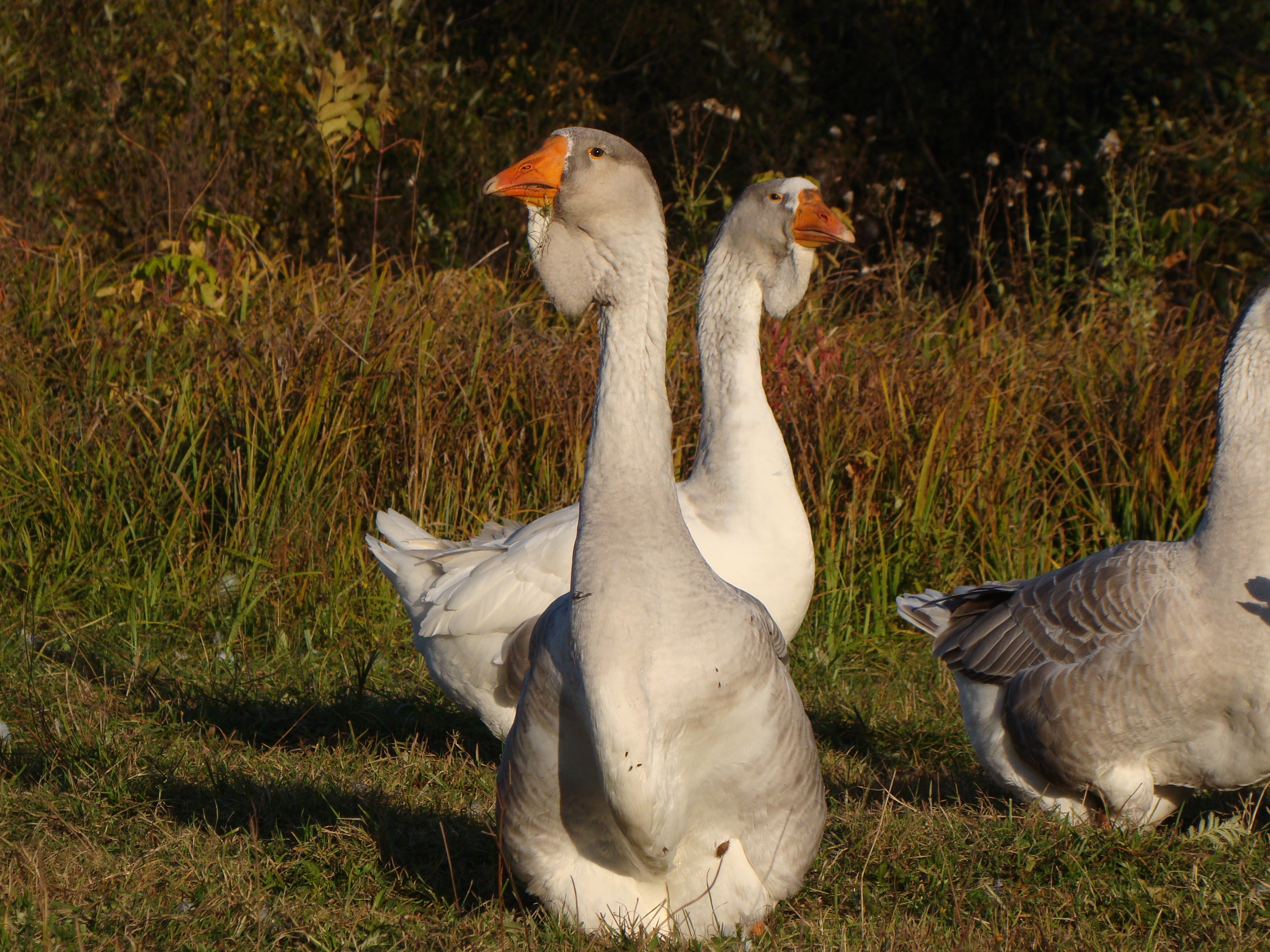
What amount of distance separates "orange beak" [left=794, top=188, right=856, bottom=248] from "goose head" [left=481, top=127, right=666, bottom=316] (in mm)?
2132

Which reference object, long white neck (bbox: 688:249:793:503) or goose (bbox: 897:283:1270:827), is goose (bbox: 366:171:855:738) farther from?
goose (bbox: 897:283:1270:827)

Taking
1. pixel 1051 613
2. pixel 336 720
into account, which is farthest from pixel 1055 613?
pixel 336 720

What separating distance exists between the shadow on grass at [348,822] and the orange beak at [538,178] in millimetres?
1651

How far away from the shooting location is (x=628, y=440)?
2656 mm

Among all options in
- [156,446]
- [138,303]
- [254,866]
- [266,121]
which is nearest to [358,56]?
[266,121]

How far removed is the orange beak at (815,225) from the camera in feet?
15.4

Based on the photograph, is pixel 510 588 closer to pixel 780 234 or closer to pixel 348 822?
pixel 348 822

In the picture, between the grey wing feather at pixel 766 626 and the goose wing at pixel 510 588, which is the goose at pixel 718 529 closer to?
the goose wing at pixel 510 588

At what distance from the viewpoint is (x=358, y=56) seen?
1057 cm

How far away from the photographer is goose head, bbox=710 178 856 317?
15.5 feet

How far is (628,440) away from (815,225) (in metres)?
2.32

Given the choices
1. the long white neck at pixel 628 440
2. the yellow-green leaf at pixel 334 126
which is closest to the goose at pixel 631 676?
the long white neck at pixel 628 440

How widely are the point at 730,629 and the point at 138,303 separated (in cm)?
548

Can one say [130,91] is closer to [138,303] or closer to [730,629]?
[138,303]
